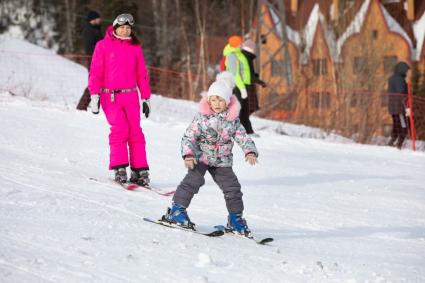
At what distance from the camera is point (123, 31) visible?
6773mm

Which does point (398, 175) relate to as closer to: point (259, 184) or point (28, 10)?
point (259, 184)

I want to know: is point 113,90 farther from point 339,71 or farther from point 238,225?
point 339,71

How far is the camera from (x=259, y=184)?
7.86 metres

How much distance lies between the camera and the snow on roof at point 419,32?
3378cm

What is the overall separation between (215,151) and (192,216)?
2.92 ft

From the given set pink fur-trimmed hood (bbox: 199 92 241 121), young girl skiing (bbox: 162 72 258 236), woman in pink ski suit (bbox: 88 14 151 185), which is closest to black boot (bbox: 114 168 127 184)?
woman in pink ski suit (bbox: 88 14 151 185)

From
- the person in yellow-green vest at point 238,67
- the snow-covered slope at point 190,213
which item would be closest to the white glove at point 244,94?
the person in yellow-green vest at point 238,67

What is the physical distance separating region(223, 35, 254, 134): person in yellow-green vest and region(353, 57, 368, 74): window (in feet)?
36.5

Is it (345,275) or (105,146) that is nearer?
(345,275)

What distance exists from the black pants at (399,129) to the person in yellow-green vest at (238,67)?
3.20 meters

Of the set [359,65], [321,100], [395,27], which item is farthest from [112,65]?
[395,27]

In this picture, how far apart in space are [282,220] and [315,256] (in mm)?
1285

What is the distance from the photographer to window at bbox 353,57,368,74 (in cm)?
2170

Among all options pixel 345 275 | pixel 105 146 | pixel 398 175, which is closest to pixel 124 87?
pixel 105 146
